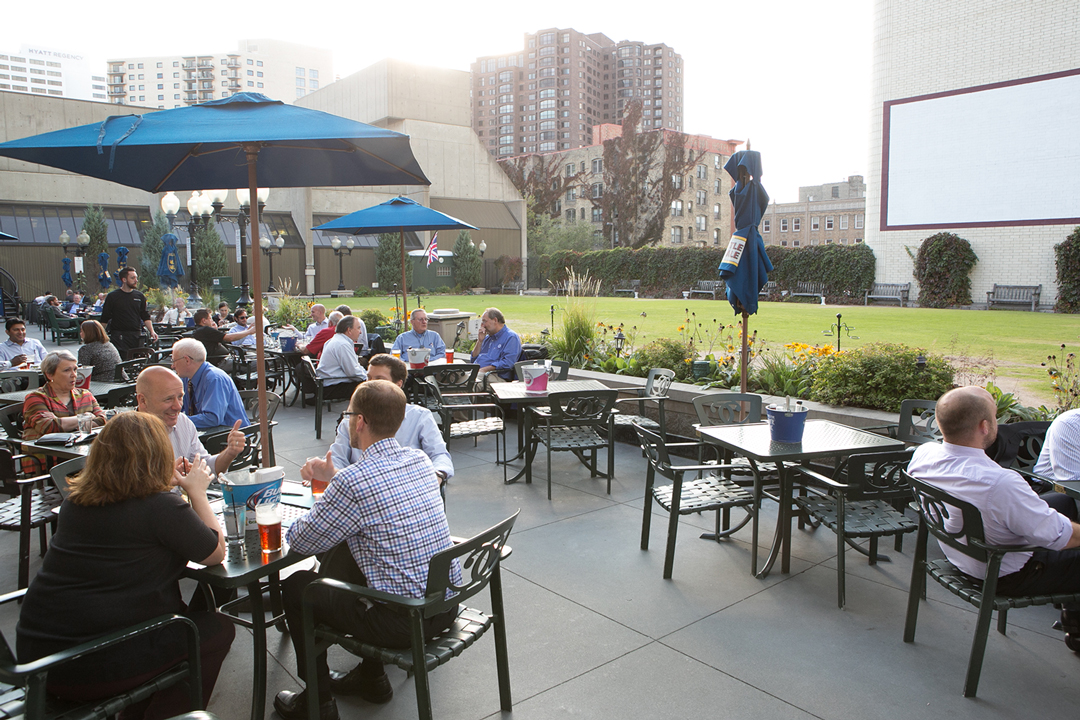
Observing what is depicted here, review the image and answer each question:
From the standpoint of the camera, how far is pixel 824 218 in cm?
7512

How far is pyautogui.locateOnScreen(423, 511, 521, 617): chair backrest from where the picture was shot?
2.06m

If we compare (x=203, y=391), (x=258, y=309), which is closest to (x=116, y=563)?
(x=258, y=309)

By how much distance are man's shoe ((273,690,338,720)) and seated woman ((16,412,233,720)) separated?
536 millimetres

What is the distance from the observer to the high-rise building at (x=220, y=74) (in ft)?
414

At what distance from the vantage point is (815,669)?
2783 mm

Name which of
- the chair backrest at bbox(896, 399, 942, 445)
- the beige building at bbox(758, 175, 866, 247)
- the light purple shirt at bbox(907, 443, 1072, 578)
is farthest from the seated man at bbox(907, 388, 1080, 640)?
the beige building at bbox(758, 175, 866, 247)

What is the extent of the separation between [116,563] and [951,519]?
2.96 metres

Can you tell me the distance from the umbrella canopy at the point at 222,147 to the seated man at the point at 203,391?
102 centimetres

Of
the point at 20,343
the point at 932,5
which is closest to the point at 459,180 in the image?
the point at 932,5

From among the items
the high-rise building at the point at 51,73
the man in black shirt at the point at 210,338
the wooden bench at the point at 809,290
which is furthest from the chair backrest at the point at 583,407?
the high-rise building at the point at 51,73

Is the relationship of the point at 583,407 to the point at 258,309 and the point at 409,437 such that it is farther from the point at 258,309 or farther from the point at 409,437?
the point at 258,309

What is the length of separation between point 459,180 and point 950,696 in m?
41.6

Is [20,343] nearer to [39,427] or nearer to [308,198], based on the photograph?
[39,427]

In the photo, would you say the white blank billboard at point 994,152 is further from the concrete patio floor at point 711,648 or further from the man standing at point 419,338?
the concrete patio floor at point 711,648
